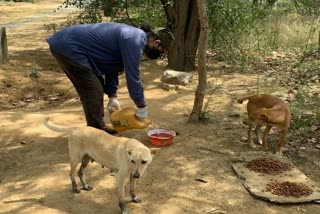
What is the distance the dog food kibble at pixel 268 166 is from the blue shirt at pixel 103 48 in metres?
1.42

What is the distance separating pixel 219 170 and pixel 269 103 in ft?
3.62

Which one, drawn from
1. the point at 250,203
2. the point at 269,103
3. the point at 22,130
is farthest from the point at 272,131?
the point at 22,130

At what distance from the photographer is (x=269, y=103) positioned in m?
5.12

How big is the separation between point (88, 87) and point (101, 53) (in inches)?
16.3

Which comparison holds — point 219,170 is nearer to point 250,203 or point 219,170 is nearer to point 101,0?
point 250,203

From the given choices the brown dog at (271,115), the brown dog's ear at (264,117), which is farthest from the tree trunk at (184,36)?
the brown dog's ear at (264,117)

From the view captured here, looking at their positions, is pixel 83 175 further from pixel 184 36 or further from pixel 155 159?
pixel 184 36

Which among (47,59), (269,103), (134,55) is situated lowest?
(47,59)

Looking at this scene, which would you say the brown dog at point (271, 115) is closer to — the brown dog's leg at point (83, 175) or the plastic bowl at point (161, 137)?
the plastic bowl at point (161, 137)

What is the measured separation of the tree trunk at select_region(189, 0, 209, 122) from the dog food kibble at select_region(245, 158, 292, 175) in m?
1.40

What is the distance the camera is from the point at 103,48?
15.2ft

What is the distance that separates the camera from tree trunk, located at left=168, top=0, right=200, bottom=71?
9.17 metres

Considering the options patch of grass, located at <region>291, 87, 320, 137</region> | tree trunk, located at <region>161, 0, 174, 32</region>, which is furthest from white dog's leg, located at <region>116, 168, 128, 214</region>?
tree trunk, located at <region>161, 0, 174, 32</region>

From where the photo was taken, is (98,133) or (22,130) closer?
(98,133)
